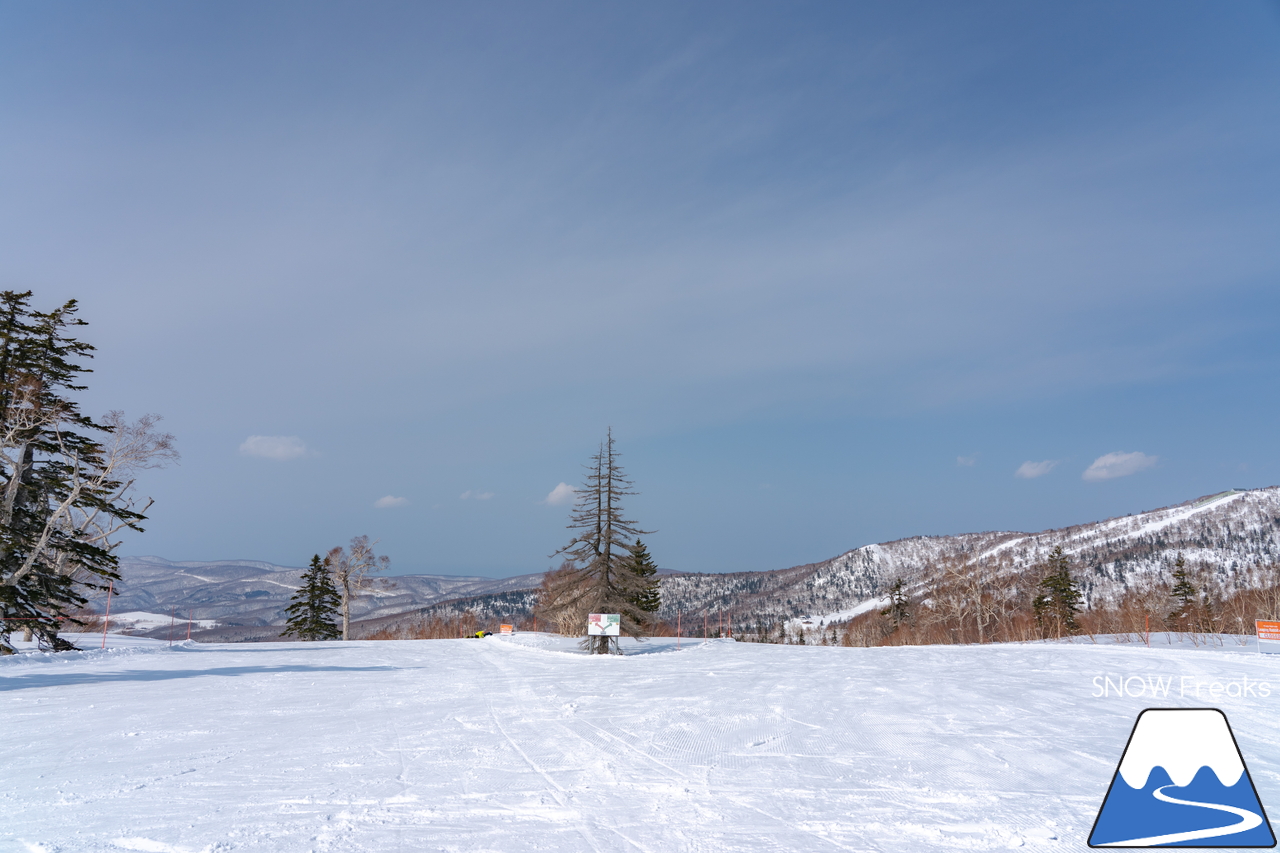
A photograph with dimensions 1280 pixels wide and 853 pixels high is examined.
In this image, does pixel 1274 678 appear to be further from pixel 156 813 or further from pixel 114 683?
pixel 114 683

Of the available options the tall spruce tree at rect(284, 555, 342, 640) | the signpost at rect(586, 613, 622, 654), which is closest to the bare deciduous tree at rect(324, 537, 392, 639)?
the tall spruce tree at rect(284, 555, 342, 640)

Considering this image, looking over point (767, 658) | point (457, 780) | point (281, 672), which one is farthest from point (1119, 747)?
point (281, 672)

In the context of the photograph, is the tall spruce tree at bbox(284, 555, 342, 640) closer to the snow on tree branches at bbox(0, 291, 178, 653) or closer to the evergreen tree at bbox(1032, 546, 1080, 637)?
the snow on tree branches at bbox(0, 291, 178, 653)

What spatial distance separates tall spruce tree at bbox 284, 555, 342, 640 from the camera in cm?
5234

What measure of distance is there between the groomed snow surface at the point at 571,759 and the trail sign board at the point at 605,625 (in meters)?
10.7

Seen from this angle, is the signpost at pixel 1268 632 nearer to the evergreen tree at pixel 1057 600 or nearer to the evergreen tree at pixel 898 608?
the evergreen tree at pixel 1057 600

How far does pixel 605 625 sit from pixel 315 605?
34653 millimetres

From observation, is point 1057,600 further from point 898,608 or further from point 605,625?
point 605,625

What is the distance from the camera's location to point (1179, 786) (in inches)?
158

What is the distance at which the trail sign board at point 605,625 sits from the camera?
2769 centimetres

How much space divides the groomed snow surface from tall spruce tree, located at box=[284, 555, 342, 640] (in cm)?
3787

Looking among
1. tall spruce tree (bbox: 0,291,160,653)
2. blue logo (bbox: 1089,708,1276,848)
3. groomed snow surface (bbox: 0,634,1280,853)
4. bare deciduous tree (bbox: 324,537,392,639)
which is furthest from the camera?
bare deciduous tree (bbox: 324,537,392,639)

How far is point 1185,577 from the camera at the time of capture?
189 feet

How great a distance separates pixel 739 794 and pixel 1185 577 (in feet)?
222
